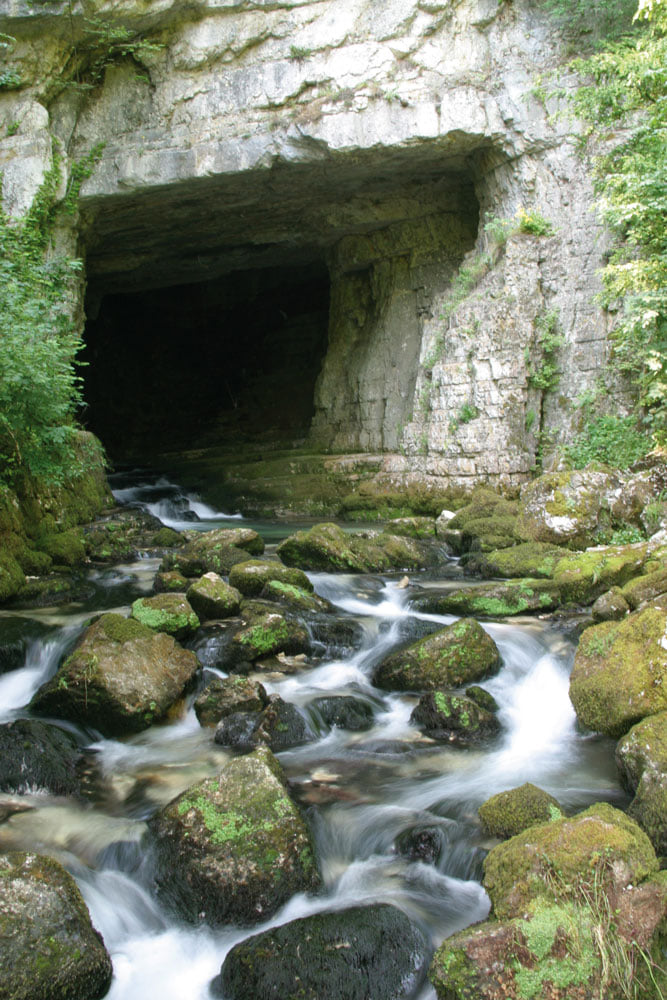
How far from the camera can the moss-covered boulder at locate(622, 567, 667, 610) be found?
5.30 metres

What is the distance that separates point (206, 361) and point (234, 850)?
2210 cm

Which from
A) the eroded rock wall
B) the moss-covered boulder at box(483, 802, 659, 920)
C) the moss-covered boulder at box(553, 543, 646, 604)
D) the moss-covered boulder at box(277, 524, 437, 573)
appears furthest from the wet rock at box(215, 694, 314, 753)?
the eroded rock wall

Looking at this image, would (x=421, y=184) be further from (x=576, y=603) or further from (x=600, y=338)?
(x=576, y=603)

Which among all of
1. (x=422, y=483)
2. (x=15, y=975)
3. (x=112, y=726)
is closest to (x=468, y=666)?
(x=112, y=726)

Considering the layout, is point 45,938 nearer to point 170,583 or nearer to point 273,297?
point 170,583

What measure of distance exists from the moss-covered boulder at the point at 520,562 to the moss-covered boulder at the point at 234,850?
4.86m

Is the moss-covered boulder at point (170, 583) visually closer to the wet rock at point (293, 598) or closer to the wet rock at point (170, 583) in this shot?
Result: the wet rock at point (170, 583)

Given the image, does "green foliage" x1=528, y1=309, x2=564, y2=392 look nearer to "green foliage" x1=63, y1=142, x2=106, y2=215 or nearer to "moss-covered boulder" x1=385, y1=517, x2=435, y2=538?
"moss-covered boulder" x1=385, y1=517, x2=435, y2=538

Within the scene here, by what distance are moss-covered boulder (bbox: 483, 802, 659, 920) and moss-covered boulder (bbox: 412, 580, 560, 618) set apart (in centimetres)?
387

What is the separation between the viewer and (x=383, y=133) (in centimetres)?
1152

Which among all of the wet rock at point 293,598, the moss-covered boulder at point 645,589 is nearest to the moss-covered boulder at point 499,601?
the wet rock at point 293,598

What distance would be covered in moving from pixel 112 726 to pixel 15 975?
2308 millimetres

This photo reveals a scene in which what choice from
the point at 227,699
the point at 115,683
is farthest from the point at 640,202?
the point at 115,683

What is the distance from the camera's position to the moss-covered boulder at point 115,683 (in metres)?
4.86
